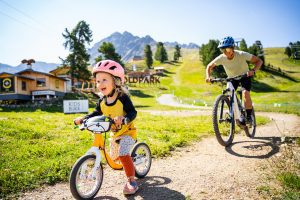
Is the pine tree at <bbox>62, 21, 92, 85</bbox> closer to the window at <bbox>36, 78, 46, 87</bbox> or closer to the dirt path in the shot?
the window at <bbox>36, 78, 46, 87</bbox>

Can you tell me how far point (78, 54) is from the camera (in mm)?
56688

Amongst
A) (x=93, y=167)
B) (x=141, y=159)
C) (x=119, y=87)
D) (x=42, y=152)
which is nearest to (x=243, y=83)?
(x=141, y=159)

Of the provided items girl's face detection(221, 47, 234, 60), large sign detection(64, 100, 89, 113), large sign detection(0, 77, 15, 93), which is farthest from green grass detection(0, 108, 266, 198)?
large sign detection(0, 77, 15, 93)

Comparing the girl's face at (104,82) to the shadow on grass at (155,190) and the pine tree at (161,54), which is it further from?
the pine tree at (161,54)

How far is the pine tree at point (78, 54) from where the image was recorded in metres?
55.7

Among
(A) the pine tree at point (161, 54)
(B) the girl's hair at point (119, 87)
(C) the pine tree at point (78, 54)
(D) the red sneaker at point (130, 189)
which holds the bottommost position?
(D) the red sneaker at point (130, 189)

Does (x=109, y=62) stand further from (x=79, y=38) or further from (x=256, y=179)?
(x=79, y=38)

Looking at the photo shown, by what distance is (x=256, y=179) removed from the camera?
17.0ft

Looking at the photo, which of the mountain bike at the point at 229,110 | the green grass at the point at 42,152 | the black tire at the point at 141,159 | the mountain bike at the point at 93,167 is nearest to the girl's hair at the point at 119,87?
the mountain bike at the point at 93,167

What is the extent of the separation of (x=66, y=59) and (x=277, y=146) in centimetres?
5363

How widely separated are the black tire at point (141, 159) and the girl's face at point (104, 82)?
4.68 ft

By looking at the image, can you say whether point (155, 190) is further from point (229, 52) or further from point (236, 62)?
point (236, 62)

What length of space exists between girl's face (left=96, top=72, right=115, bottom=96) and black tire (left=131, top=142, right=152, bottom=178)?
4.68 feet

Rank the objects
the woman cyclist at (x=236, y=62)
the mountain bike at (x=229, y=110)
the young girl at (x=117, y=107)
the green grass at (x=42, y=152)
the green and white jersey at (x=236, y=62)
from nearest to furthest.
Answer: the young girl at (x=117, y=107) → the green grass at (x=42, y=152) → the mountain bike at (x=229, y=110) → the woman cyclist at (x=236, y=62) → the green and white jersey at (x=236, y=62)
